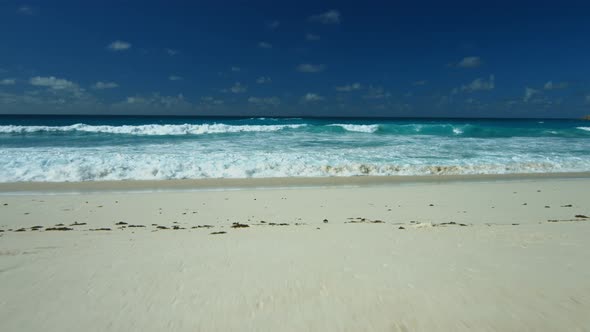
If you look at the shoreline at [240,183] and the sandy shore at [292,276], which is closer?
the sandy shore at [292,276]

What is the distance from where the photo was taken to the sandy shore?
2443 millimetres

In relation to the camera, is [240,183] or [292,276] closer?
[292,276]

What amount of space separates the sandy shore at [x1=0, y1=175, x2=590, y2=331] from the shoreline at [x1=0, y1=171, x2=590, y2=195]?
3.43 metres

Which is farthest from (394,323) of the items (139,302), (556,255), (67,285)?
(67,285)

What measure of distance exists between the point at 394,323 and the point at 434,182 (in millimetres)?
9319

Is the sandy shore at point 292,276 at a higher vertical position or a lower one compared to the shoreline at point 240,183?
higher

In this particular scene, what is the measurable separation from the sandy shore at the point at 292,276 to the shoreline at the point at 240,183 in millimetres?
3425

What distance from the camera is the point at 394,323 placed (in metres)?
2.42

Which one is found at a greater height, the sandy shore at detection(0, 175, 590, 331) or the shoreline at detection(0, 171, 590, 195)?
the sandy shore at detection(0, 175, 590, 331)

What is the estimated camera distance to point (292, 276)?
3.12m

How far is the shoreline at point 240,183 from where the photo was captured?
31.0 ft

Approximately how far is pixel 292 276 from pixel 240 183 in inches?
301

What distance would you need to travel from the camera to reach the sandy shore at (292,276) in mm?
2443

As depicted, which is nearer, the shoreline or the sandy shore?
the sandy shore
